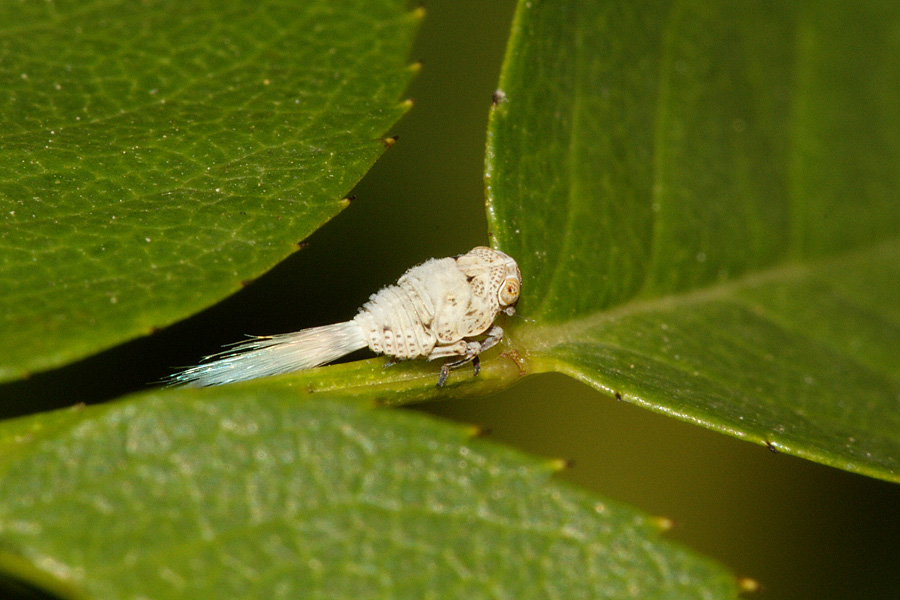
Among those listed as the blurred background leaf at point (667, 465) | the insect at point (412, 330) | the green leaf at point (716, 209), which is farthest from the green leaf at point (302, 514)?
the blurred background leaf at point (667, 465)

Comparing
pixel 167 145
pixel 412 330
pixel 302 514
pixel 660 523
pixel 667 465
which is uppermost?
pixel 167 145

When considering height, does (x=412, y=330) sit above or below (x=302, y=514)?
above

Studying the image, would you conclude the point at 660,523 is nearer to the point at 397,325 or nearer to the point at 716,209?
the point at 397,325

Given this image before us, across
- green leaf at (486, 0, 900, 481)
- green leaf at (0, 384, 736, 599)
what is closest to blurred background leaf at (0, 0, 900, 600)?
green leaf at (486, 0, 900, 481)

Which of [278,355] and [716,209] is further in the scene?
[716,209]

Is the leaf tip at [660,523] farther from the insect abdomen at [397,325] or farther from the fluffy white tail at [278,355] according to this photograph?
the fluffy white tail at [278,355]

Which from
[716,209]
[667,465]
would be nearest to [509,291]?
[716,209]

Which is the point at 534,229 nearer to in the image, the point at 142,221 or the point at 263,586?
the point at 142,221
